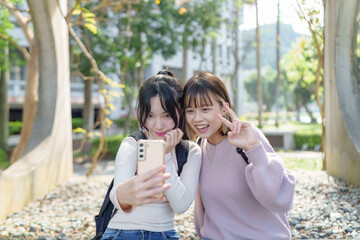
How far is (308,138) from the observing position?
45.9 feet

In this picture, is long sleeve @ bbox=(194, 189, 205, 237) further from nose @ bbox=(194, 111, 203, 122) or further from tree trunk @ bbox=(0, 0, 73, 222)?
tree trunk @ bbox=(0, 0, 73, 222)

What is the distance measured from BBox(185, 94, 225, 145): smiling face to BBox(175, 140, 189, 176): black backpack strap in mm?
87

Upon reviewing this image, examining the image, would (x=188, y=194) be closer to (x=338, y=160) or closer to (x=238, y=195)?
(x=238, y=195)

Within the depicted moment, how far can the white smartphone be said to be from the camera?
1395 mm

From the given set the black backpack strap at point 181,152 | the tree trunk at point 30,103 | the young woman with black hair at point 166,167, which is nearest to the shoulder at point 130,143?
the young woman with black hair at point 166,167

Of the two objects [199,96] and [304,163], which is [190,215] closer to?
[199,96]

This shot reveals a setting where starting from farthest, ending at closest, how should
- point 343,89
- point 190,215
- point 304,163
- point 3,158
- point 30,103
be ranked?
point 3,158 < point 304,163 < point 30,103 < point 343,89 < point 190,215

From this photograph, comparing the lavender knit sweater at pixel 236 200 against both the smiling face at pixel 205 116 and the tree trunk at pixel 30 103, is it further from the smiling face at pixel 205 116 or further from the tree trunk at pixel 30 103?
the tree trunk at pixel 30 103

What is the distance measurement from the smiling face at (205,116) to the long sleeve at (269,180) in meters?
0.27

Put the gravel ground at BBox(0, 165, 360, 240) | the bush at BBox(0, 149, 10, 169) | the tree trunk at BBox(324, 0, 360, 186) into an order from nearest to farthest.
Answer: the gravel ground at BBox(0, 165, 360, 240), the tree trunk at BBox(324, 0, 360, 186), the bush at BBox(0, 149, 10, 169)

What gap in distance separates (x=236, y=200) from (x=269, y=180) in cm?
29

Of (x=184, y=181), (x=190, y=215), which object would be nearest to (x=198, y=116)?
Result: (x=184, y=181)

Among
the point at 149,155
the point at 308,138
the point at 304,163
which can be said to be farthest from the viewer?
the point at 308,138

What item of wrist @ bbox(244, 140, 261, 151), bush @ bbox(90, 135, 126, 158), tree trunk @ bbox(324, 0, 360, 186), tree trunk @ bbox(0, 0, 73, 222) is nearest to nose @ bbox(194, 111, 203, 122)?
wrist @ bbox(244, 140, 261, 151)
